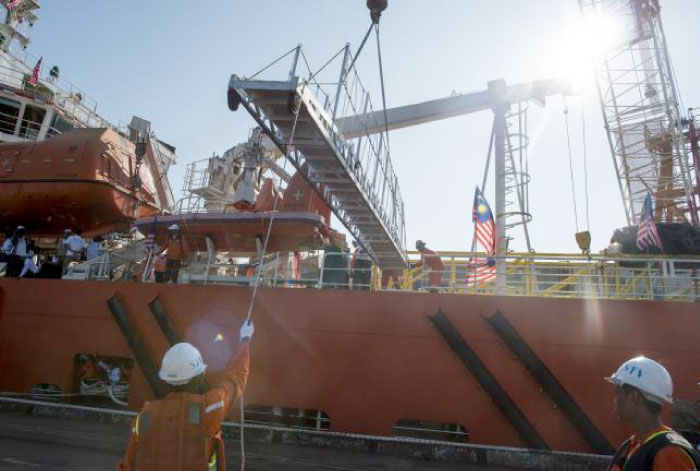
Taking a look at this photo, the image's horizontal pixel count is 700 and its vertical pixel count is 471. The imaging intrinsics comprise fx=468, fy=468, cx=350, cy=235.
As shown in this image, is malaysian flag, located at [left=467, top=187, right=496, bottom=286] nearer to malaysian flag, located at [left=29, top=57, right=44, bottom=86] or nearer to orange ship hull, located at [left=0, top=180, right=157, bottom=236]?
orange ship hull, located at [left=0, top=180, right=157, bottom=236]

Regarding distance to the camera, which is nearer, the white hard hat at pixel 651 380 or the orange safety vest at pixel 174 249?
the white hard hat at pixel 651 380

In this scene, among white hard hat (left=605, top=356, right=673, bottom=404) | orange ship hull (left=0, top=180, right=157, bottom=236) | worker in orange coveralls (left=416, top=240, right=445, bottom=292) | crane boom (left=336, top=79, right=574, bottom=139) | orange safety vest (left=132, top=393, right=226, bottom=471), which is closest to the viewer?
white hard hat (left=605, top=356, right=673, bottom=404)

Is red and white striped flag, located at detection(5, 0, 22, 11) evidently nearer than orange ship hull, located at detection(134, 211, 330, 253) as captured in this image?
No

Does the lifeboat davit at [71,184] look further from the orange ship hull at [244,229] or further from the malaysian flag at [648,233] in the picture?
the malaysian flag at [648,233]

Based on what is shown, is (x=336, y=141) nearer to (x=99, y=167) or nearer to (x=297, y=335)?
(x=297, y=335)

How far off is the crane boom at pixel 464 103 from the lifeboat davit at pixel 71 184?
5960mm

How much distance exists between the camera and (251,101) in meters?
5.96

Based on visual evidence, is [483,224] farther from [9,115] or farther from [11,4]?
[11,4]

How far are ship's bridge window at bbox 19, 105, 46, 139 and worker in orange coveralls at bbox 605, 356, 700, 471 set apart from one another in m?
16.8

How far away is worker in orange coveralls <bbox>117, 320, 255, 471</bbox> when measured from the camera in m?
2.31

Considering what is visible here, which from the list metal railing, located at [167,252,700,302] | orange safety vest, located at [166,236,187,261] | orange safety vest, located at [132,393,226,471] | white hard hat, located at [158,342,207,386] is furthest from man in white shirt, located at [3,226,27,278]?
orange safety vest, located at [132,393,226,471]

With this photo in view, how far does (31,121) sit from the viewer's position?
14312mm

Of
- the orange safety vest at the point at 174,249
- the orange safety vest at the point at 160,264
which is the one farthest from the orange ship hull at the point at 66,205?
the orange safety vest at the point at 174,249

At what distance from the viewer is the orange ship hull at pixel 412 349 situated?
634 cm
